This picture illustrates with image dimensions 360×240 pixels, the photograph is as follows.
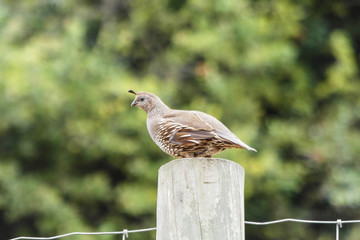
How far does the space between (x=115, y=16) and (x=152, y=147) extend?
11.0 ft

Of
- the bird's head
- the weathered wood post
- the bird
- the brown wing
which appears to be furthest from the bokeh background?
the weathered wood post

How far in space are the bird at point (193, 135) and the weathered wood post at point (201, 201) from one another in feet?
2.44

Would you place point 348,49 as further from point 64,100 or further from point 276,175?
point 64,100

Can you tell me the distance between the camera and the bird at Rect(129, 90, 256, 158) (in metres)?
3.96

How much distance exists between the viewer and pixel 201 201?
3.02 metres

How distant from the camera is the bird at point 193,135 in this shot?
13.0 feet

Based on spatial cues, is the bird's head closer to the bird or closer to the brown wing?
the bird

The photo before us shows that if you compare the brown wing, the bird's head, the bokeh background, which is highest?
the bokeh background

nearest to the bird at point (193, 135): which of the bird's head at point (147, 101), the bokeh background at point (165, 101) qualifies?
the bird's head at point (147, 101)

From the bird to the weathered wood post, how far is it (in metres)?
0.74

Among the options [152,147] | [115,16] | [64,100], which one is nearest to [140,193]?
[152,147]

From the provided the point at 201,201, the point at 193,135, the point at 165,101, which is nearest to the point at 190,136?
the point at 193,135

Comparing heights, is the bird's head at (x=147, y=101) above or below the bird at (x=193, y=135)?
above

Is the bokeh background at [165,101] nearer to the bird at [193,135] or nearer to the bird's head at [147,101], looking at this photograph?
the bird's head at [147,101]
